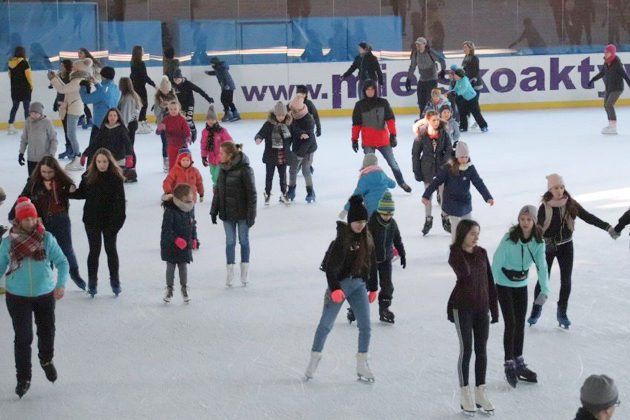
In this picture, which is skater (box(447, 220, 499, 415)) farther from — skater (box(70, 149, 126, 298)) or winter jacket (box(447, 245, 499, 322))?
skater (box(70, 149, 126, 298))

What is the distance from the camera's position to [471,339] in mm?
7785

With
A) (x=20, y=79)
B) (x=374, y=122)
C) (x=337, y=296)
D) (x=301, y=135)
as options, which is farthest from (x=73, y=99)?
(x=337, y=296)

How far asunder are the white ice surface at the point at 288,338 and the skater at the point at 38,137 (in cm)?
103

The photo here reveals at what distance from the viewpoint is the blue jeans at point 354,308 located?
8164 mm

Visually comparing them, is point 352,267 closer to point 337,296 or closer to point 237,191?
point 337,296

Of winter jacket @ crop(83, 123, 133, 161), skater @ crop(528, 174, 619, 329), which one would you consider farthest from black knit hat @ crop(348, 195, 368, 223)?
winter jacket @ crop(83, 123, 133, 161)

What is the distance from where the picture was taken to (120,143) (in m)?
14.4

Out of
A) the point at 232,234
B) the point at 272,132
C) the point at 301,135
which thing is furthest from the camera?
the point at 301,135

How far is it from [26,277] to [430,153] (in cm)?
630

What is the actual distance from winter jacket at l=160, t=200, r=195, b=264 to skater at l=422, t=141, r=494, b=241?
248cm

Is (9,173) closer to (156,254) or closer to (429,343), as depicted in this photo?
(156,254)

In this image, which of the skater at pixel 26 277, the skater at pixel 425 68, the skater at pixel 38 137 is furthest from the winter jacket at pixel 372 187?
the skater at pixel 425 68

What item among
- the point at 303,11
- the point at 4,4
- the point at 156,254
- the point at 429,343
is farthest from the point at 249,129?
the point at 429,343

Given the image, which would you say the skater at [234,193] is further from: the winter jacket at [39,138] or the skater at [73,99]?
the skater at [73,99]
